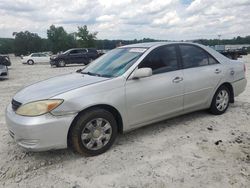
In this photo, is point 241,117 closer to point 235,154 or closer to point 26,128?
point 235,154

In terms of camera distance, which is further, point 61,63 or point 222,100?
point 61,63

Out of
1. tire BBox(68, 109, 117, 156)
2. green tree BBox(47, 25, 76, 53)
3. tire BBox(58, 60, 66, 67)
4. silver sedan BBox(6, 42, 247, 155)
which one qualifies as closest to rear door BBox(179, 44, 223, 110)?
silver sedan BBox(6, 42, 247, 155)

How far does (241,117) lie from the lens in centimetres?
546

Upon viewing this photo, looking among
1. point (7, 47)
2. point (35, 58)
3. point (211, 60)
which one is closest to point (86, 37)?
point (35, 58)

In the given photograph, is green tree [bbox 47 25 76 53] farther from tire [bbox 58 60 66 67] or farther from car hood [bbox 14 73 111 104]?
car hood [bbox 14 73 111 104]

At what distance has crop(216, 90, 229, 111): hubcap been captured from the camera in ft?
18.1

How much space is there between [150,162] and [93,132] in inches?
34.8

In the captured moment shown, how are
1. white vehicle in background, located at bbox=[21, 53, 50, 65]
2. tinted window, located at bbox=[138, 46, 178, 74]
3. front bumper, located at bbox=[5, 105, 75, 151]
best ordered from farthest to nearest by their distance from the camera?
white vehicle in background, located at bbox=[21, 53, 50, 65] < tinted window, located at bbox=[138, 46, 178, 74] < front bumper, located at bbox=[5, 105, 75, 151]

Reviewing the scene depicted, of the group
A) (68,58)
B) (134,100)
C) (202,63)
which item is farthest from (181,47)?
(68,58)

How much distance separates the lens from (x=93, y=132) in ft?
12.6

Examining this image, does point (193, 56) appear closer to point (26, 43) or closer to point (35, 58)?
point (35, 58)

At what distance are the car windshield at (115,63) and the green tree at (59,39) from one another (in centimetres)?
6338

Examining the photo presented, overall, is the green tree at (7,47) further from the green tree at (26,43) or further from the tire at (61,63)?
the tire at (61,63)

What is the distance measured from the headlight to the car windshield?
1.08m
